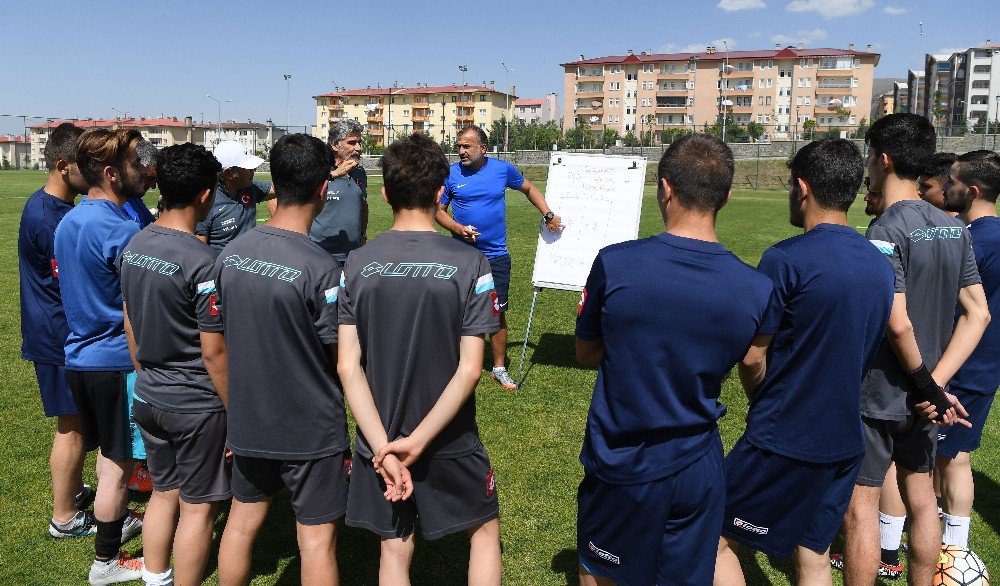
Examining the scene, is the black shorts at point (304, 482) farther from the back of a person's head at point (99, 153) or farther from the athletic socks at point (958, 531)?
the athletic socks at point (958, 531)

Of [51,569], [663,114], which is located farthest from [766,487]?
[663,114]

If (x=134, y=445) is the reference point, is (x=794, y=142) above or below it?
above

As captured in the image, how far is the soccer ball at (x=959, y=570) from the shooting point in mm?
3654

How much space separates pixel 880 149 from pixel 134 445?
4250mm

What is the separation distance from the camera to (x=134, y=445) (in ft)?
12.7

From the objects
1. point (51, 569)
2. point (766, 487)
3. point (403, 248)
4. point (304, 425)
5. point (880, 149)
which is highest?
point (880, 149)

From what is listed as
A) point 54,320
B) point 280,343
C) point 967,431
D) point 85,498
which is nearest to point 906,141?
point 967,431

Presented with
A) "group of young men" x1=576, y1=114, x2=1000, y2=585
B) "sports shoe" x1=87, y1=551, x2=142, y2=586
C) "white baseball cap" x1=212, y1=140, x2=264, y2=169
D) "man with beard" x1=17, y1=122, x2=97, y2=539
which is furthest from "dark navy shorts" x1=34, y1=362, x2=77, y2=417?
"group of young men" x1=576, y1=114, x2=1000, y2=585

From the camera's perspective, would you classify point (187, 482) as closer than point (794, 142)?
Yes

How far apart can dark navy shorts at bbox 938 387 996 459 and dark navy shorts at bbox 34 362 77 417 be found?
504cm

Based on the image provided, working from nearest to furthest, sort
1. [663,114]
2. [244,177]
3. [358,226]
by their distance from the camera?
[244,177], [358,226], [663,114]

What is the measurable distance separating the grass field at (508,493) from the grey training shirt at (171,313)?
1.32m

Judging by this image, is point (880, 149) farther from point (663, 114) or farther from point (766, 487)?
point (663, 114)

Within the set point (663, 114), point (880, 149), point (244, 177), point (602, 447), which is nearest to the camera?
point (602, 447)
